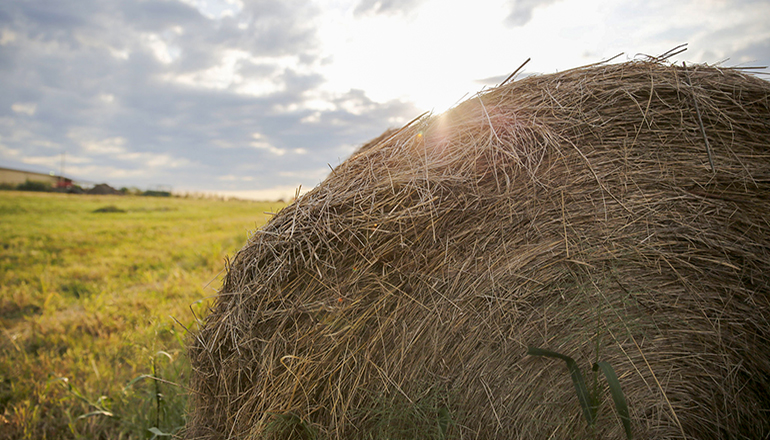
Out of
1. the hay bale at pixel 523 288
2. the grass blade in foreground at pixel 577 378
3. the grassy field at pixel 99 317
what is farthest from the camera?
the grassy field at pixel 99 317

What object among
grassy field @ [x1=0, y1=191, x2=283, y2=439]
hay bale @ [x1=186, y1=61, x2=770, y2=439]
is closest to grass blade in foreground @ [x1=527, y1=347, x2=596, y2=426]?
hay bale @ [x1=186, y1=61, x2=770, y2=439]

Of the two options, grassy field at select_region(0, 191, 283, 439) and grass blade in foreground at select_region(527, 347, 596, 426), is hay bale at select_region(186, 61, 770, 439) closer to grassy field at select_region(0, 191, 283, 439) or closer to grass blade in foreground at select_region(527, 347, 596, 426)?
grass blade in foreground at select_region(527, 347, 596, 426)

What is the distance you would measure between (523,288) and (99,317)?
6065 mm

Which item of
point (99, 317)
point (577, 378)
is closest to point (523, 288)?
point (577, 378)

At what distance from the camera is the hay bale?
6.46ft

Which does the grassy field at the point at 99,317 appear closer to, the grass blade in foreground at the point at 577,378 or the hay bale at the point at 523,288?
the hay bale at the point at 523,288

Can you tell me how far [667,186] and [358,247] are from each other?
1.78m

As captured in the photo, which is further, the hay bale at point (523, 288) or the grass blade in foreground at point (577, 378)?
the hay bale at point (523, 288)

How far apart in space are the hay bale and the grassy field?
2.18 ft

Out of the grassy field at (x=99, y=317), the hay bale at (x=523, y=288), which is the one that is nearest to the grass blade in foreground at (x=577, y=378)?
the hay bale at (x=523, y=288)

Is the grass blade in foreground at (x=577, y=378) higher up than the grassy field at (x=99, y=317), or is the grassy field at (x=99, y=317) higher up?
the grass blade in foreground at (x=577, y=378)

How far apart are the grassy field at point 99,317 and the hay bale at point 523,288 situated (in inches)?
26.2

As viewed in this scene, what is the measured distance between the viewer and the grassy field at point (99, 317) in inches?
132

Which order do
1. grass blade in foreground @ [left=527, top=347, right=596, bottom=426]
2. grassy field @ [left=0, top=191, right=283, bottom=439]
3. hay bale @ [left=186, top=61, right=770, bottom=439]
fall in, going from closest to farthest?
grass blade in foreground @ [left=527, top=347, right=596, bottom=426], hay bale @ [left=186, top=61, right=770, bottom=439], grassy field @ [left=0, top=191, right=283, bottom=439]
